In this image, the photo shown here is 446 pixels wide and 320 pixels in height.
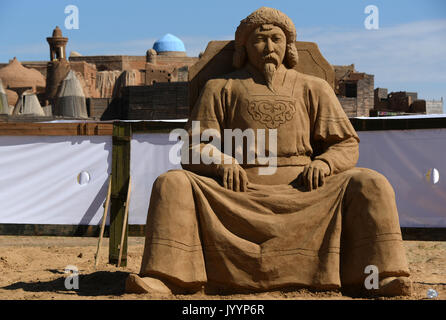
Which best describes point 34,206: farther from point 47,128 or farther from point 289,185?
point 289,185

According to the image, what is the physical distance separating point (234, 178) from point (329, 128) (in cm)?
103

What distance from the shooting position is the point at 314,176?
209 inches

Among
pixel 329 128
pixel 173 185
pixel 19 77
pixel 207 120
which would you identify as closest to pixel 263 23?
pixel 207 120

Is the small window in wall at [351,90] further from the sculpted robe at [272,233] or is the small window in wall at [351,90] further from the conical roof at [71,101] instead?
the sculpted robe at [272,233]

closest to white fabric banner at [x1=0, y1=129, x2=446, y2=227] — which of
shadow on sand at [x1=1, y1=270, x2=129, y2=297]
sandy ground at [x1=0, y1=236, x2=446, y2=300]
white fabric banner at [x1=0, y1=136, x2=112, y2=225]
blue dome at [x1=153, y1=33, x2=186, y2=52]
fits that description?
white fabric banner at [x1=0, y1=136, x2=112, y2=225]

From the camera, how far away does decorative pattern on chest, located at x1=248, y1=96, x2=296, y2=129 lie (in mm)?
5652

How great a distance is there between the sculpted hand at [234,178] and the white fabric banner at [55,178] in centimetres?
310

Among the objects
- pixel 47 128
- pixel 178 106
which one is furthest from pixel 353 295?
pixel 178 106

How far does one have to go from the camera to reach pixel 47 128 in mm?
8125

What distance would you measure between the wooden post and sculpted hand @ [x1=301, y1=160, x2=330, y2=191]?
294 cm

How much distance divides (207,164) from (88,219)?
10.3 ft

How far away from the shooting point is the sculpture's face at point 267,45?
19.1ft

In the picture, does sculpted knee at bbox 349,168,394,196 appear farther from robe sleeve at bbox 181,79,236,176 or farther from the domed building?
the domed building

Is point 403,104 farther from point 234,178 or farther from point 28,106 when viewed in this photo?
point 234,178
